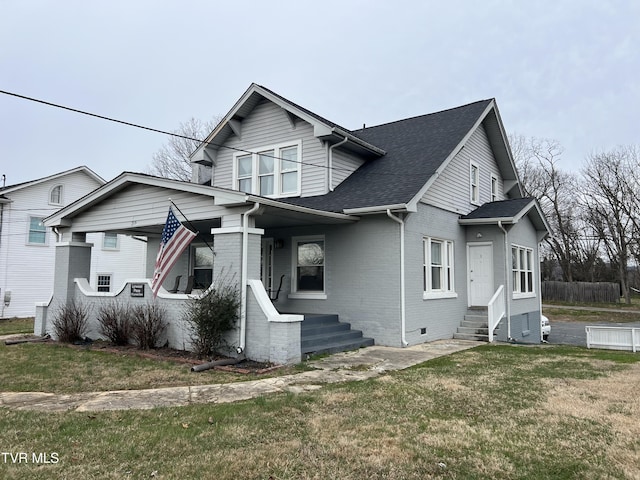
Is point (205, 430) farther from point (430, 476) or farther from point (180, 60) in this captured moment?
point (180, 60)

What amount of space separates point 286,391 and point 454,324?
26.1 ft

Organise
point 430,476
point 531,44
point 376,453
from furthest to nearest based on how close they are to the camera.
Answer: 1. point 531,44
2. point 376,453
3. point 430,476

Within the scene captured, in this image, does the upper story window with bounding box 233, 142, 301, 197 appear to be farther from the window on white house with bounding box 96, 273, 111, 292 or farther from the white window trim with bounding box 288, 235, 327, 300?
the window on white house with bounding box 96, 273, 111, 292

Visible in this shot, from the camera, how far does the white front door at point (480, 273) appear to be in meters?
13.8

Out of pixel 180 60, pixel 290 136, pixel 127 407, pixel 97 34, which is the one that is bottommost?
pixel 127 407

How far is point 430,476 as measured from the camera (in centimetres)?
364

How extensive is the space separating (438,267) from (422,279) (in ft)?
4.42

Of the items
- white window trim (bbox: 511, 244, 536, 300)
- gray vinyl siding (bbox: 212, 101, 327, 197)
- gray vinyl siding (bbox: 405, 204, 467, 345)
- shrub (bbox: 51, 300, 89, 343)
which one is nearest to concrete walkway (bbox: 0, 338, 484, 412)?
gray vinyl siding (bbox: 405, 204, 467, 345)

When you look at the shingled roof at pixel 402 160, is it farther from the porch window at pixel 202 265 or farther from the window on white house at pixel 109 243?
the window on white house at pixel 109 243

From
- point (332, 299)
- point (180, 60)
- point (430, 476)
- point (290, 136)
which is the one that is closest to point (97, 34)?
point (180, 60)

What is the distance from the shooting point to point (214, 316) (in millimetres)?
8594

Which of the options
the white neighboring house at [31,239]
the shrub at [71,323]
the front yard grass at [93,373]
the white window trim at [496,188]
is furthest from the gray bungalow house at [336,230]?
the white neighboring house at [31,239]

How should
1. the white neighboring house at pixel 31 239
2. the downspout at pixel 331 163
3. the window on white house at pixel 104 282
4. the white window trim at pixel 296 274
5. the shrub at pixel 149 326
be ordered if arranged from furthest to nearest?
1. the window on white house at pixel 104 282
2. the white neighboring house at pixel 31 239
3. the downspout at pixel 331 163
4. the white window trim at pixel 296 274
5. the shrub at pixel 149 326

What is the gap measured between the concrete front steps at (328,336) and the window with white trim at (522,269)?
6557 mm
